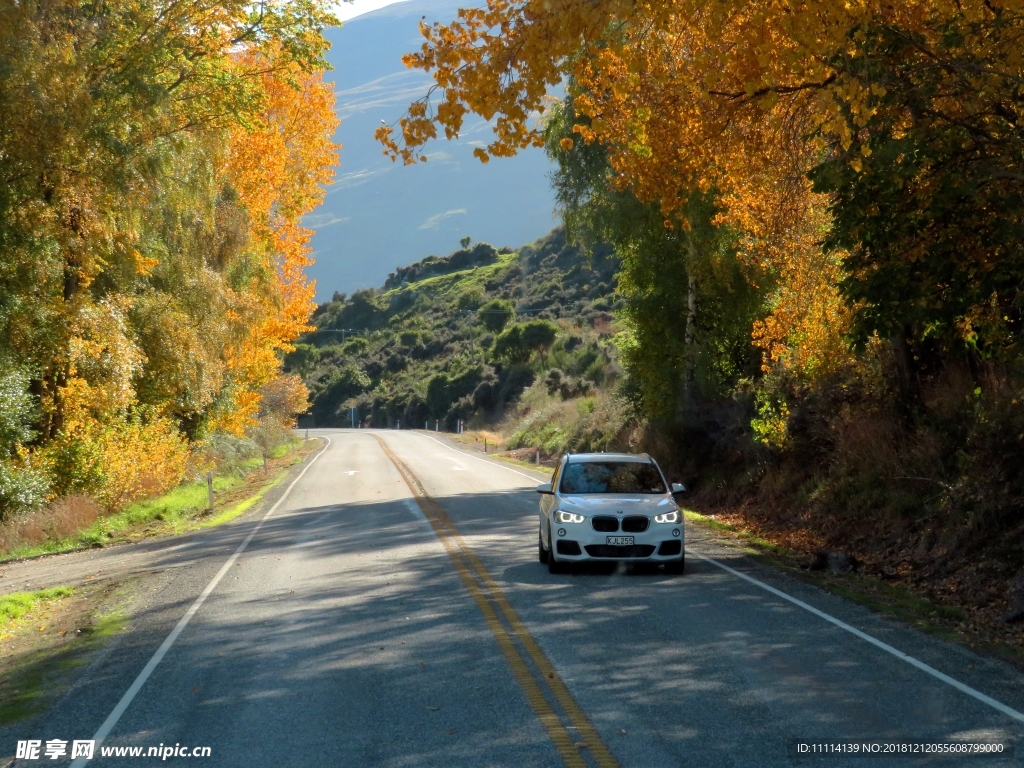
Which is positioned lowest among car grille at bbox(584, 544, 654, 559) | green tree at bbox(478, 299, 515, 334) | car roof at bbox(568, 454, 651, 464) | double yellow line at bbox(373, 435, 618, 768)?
double yellow line at bbox(373, 435, 618, 768)

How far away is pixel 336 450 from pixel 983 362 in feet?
138

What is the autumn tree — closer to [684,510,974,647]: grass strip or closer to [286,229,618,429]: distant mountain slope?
[684,510,974,647]: grass strip

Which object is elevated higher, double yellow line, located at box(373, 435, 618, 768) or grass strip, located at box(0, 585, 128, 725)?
double yellow line, located at box(373, 435, 618, 768)

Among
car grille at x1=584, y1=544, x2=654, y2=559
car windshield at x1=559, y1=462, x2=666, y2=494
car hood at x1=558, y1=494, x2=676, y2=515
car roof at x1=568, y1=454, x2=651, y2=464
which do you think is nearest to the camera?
car grille at x1=584, y1=544, x2=654, y2=559

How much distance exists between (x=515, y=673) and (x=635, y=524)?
5204mm

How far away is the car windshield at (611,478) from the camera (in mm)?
14203

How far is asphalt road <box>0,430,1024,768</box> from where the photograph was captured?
21.7 feet

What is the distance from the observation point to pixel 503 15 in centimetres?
1016

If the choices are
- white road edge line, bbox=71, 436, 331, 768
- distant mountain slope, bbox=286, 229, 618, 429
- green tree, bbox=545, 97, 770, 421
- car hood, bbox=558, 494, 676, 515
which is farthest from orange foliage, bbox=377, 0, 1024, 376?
distant mountain slope, bbox=286, 229, 618, 429

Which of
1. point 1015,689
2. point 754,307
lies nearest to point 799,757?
point 1015,689

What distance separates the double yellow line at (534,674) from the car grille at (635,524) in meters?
1.81

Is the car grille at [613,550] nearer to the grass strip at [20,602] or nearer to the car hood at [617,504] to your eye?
the car hood at [617,504]

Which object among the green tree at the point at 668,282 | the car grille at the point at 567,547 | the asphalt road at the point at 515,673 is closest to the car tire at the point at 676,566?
the asphalt road at the point at 515,673

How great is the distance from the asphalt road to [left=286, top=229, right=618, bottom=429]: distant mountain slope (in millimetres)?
38574
